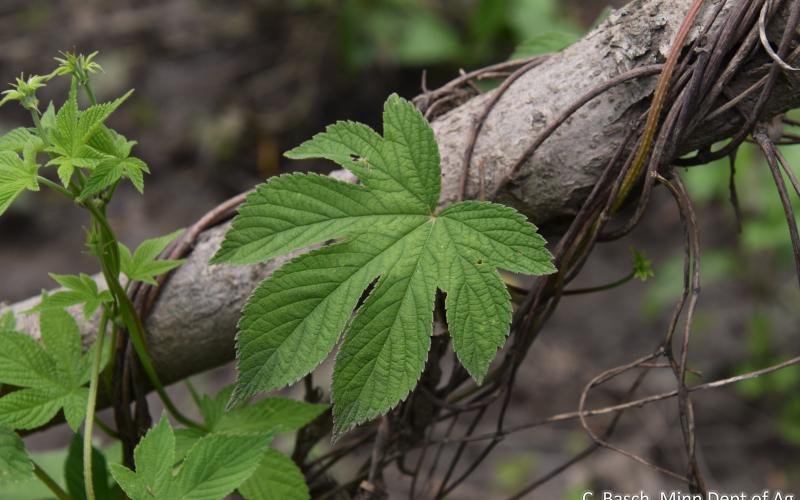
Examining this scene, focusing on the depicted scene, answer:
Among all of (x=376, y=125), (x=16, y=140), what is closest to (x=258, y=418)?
(x=16, y=140)

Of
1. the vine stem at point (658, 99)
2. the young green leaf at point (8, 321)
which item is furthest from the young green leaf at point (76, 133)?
the vine stem at point (658, 99)

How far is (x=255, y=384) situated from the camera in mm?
1097

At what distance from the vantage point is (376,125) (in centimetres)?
424

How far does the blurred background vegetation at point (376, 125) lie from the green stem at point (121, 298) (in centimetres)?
204

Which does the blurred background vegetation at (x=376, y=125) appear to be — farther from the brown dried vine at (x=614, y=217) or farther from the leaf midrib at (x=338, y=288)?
the leaf midrib at (x=338, y=288)

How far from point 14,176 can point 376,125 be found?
10.6ft

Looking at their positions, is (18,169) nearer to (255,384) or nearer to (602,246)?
(255,384)

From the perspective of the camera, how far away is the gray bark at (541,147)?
3.95 feet

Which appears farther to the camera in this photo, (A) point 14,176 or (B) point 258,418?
(B) point 258,418

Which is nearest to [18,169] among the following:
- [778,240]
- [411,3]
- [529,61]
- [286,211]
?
[286,211]

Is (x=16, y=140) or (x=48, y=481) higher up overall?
(x=16, y=140)

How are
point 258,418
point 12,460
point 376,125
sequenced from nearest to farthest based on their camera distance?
point 12,460 → point 258,418 → point 376,125

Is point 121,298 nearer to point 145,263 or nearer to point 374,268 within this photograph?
point 145,263

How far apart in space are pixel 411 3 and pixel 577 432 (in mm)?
2467
